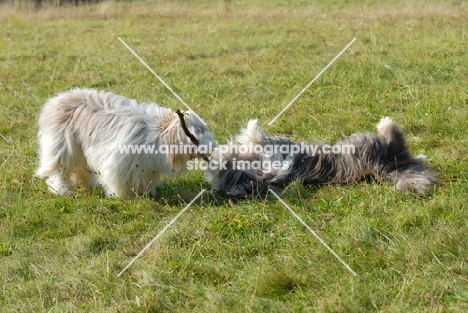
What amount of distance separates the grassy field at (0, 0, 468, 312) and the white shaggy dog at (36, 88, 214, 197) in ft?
0.67

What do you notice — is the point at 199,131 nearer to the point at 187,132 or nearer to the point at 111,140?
the point at 187,132

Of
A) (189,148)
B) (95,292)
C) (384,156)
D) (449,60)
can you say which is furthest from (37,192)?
(449,60)

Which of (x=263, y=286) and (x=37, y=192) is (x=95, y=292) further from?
(x=37, y=192)

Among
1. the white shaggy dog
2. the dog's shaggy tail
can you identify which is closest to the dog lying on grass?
the dog's shaggy tail

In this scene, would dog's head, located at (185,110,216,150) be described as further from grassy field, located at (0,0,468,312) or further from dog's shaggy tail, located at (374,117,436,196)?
dog's shaggy tail, located at (374,117,436,196)

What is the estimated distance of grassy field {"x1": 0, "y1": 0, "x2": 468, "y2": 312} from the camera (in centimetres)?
393

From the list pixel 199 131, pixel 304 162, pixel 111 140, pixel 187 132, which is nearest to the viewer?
pixel 187 132

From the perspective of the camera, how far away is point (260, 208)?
5152 millimetres

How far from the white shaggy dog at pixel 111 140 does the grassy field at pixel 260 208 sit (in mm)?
205

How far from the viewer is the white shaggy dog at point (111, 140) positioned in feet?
17.4

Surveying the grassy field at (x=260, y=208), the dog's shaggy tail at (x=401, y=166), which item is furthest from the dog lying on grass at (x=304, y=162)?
the grassy field at (x=260, y=208)

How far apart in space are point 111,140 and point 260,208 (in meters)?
1.47

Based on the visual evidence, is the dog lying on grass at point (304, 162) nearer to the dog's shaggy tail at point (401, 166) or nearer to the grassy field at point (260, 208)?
the dog's shaggy tail at point (401, 166)

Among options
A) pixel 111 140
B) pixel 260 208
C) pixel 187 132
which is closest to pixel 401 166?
pixel 260 208
